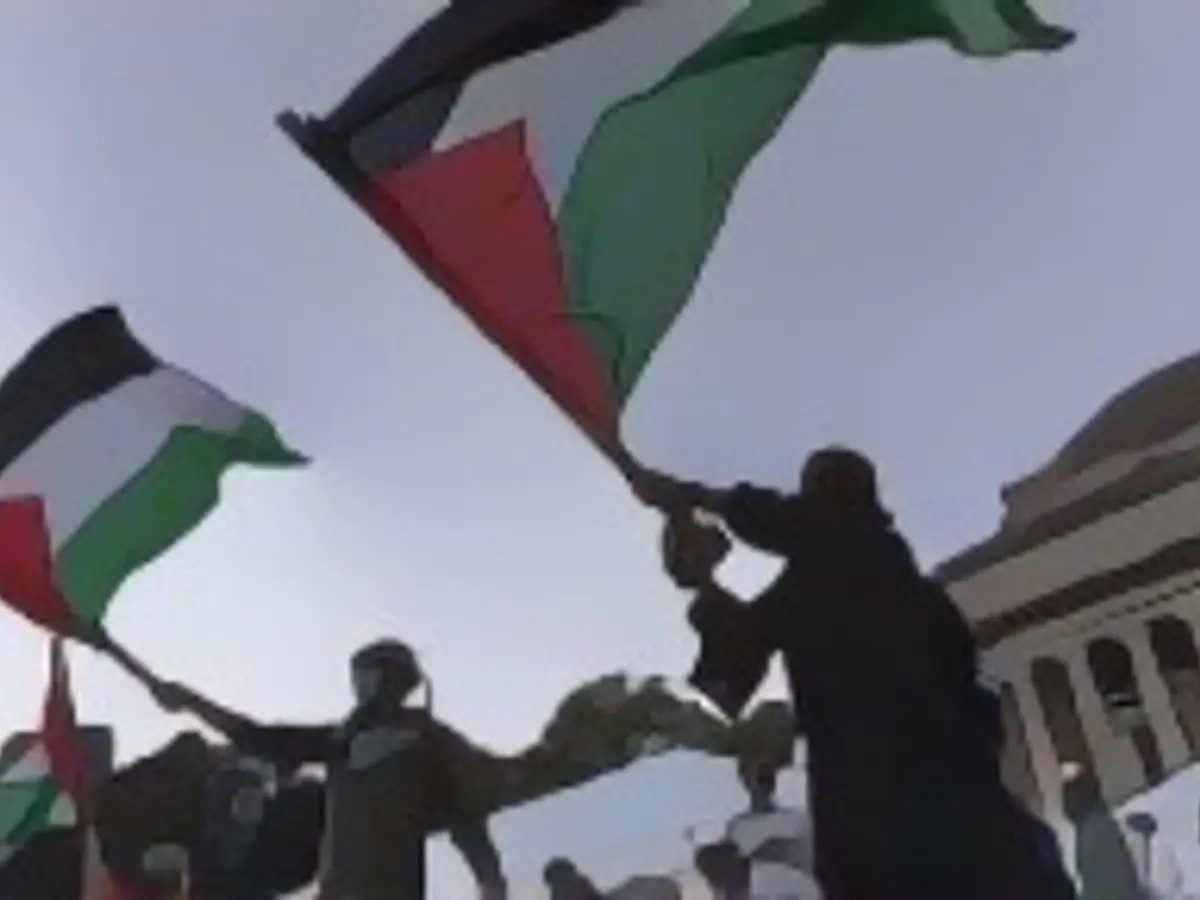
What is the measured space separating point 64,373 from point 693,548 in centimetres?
253

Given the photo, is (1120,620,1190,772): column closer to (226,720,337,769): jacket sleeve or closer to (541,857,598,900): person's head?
(541,857,598,900): person's head

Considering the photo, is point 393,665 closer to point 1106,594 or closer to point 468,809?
point 468,809

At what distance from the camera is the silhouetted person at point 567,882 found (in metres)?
5.79

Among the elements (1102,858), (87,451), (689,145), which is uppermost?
(87,451)

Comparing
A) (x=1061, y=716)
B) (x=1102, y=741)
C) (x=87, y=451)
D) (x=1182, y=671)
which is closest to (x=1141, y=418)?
(x=1182, y=671)

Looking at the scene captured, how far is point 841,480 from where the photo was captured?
5.23m

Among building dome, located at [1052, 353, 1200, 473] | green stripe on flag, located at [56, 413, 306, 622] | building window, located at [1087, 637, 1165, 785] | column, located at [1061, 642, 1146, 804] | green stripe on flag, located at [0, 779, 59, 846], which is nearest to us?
column, located at [1061, 642, 1146, 804]

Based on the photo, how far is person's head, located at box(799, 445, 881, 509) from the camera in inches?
206

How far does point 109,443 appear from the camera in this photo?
7141 mm

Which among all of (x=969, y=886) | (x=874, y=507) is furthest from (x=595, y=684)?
(x=969, y=886)

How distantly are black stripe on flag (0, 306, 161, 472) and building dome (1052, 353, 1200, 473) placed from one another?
7.73 feet

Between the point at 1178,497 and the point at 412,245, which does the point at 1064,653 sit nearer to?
the point at 1178,497

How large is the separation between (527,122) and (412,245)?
40 centimetres

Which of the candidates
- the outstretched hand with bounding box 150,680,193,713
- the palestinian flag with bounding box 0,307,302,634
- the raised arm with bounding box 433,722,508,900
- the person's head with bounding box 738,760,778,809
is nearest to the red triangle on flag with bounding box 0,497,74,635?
the palestinian flag with bounding box 0,307,302,634
